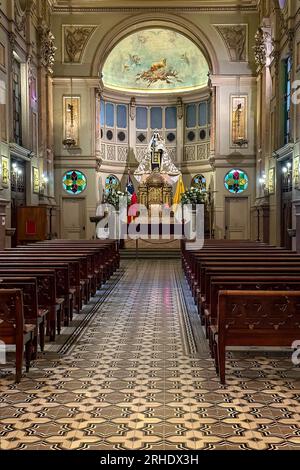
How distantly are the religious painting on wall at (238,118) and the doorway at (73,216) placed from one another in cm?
795

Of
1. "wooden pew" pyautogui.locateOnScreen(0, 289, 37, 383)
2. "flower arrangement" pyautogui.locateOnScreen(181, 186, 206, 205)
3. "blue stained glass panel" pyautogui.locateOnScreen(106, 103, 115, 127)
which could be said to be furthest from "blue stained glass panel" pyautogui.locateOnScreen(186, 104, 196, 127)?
"wooden pew" pyautogui.locateOnScreen(0, 289, 37, 383)

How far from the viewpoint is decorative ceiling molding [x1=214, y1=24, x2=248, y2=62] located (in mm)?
25906

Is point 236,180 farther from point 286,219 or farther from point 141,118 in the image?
point 141,118

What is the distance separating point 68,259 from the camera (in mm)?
9828

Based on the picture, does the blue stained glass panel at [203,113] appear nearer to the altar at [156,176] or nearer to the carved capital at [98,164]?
the altar at [156,176]

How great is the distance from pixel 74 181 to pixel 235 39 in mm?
10199

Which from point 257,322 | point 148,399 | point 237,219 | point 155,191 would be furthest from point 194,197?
point 148,399

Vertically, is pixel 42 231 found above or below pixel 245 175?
below

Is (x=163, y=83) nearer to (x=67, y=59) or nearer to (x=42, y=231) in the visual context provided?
(x=67, y=59)

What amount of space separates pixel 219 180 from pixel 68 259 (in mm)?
17342

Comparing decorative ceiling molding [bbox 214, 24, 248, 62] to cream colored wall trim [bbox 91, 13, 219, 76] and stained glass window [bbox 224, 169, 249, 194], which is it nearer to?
cream colored wall trim [bbox 91, 13, 219, 76]

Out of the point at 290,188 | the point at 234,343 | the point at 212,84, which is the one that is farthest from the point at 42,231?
the point at 234,343

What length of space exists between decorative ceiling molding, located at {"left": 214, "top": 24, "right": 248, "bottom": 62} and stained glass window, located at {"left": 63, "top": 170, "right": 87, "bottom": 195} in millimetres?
9104

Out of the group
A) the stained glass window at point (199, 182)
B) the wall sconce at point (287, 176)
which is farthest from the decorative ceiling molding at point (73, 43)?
the wall sconce at point (287, 176)
